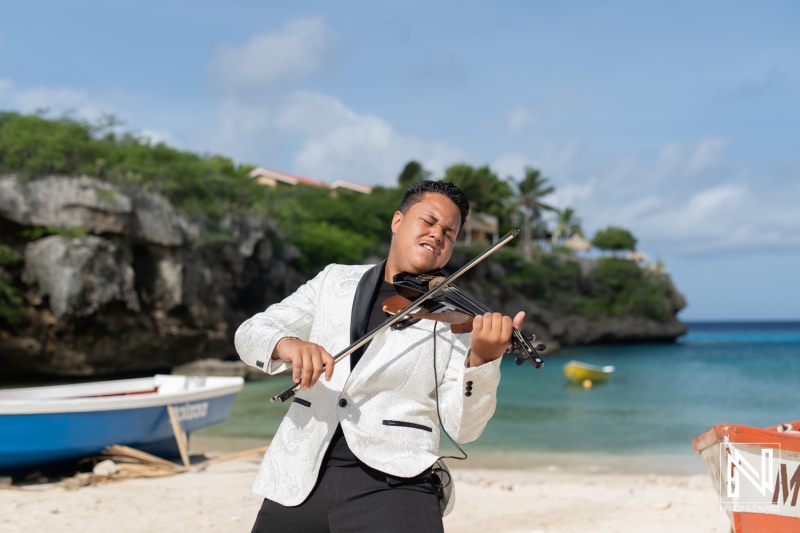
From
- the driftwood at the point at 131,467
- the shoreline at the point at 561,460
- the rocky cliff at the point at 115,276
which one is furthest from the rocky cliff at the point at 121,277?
the driftwood at the point at 131,467

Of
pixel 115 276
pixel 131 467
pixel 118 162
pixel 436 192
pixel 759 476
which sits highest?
pixel 118 162

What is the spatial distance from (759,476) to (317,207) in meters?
37.8

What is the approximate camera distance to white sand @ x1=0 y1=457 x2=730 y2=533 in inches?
237

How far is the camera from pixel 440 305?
2355 millimetres

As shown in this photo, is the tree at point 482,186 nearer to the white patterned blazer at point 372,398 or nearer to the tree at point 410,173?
the tree at point 410,173

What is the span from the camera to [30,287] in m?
21.0

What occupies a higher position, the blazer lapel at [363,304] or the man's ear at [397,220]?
the man's ear at [397,220]

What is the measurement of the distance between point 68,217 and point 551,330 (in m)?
35.8

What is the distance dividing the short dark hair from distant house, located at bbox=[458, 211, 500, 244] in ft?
→ 157

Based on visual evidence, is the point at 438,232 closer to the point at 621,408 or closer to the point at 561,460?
the point at 561,460

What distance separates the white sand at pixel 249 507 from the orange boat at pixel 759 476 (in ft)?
9.83

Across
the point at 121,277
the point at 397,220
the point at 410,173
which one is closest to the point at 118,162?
the point at 121,277

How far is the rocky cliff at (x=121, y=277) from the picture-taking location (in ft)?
65.9

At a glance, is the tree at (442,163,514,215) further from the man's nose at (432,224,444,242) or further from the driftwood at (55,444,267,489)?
the man's nose at (432,224,444,242)
